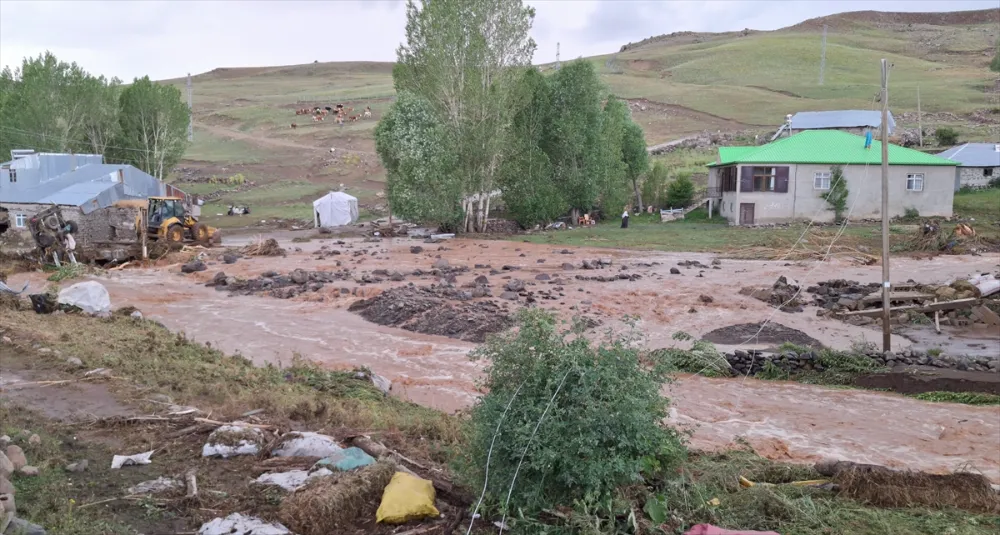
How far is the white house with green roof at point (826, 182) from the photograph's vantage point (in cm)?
3978

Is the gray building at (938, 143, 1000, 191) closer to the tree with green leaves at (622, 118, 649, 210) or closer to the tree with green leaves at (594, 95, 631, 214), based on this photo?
the tree with green leaves at (622, 118, 649, 210)

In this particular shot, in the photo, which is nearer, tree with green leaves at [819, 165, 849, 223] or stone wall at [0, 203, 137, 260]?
stone wall at [0, 203, 137, 260]

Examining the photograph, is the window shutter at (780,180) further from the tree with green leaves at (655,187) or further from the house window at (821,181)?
the tree with green leaves at (655,187)

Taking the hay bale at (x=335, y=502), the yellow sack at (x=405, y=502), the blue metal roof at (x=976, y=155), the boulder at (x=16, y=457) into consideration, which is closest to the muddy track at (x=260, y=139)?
the blue metal roof at (x=976, y=155)

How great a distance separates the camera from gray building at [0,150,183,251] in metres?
32.8

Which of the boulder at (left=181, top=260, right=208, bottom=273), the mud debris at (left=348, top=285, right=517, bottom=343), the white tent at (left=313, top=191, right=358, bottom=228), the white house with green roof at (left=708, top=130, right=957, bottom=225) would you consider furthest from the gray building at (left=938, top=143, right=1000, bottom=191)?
the boulder at (left=181, top=260, right=208, bottom=273)

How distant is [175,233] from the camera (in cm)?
3428

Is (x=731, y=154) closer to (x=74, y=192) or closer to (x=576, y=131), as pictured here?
(x=576, y=131)

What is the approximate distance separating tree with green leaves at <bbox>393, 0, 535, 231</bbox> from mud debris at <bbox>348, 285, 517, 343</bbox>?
17.5 m

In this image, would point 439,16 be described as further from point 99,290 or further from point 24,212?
point 99,290

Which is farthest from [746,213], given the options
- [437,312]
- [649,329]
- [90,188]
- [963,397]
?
[90,188]

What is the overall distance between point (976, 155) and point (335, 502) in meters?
49.2

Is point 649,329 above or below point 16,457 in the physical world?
below

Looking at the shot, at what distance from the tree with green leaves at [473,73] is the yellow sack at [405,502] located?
1352 inches
